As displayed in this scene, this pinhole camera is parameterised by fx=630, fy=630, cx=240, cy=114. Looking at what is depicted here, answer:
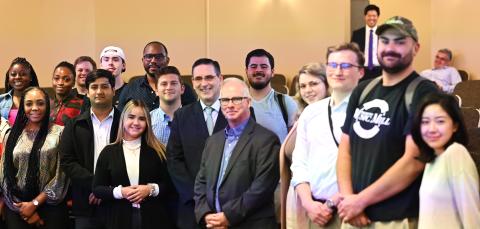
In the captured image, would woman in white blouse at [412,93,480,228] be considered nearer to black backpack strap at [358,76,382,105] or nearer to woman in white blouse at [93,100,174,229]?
black backpack strap at [358,76,382,105]

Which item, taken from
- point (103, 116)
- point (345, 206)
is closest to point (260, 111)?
point (103, 116)

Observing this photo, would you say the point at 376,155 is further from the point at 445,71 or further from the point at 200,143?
the point at 445,71

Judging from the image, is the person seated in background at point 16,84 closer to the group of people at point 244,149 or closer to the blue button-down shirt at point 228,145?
the group of people at point 244,149

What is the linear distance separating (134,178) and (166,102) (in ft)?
1.96

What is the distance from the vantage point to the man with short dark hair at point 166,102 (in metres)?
4.21

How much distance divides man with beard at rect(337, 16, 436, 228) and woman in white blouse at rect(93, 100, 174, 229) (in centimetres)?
152

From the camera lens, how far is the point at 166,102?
424 cm

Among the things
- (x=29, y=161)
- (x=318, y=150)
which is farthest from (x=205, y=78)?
(x=29, y=161)

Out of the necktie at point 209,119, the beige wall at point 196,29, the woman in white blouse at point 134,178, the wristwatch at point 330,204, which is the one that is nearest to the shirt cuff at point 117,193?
the woman in white blouse at point 134,178

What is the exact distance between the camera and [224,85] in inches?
142

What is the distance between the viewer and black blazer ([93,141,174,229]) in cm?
387

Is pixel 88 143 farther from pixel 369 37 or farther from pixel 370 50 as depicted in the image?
pixel 369 37

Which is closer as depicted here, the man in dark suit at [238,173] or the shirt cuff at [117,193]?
the man in dark suit at [238,173]

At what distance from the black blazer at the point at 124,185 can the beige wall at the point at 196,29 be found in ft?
17.1
